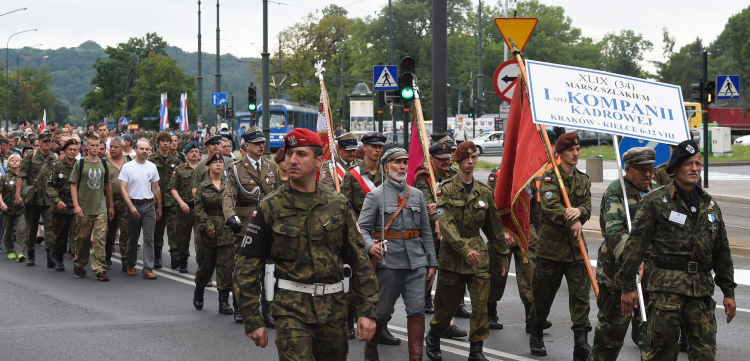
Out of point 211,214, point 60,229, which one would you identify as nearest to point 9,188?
point 60,229

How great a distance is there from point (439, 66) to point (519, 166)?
219 inches

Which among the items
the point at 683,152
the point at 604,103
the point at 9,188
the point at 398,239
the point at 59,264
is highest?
the point at 604,103

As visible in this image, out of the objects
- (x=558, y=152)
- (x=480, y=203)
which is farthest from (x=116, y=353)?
(x=558, y=152)

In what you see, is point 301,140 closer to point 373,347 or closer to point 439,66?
point 373,347

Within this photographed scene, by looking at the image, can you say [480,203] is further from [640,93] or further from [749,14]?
[749,14]

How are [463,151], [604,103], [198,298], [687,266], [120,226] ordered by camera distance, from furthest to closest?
[120,226] → [198,298] → [463,151] → [604,103] → [687,266]

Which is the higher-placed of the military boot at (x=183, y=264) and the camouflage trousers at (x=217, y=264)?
the camouflage trousers at (x=217, y=264)

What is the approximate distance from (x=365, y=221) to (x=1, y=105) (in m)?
96.9

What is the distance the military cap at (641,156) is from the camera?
602 cm

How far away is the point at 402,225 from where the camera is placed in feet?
21.8

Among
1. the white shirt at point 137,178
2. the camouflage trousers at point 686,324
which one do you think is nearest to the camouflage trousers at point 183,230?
the white shirt at point 137,178

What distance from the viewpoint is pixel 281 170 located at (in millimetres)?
8273

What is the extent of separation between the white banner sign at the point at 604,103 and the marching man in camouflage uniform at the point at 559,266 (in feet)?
2.61

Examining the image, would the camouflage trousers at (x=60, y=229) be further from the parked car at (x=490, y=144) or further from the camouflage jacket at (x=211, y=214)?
the parked car at (x=490, y=144)
